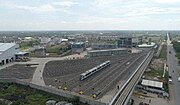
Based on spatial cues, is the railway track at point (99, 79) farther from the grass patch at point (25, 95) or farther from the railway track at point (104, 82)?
the grass patch at point (25, 95)

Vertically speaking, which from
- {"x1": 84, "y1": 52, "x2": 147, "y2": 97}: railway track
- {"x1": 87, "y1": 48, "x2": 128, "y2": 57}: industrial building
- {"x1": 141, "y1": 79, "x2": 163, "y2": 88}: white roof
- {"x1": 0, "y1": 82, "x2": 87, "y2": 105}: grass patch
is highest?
{"x1": 87, "y1": 48, "x2": 128, "y2": 57}: industrial building

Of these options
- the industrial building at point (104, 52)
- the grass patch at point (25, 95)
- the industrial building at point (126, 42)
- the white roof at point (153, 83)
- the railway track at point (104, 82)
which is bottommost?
the grass patch at point (25, 95)

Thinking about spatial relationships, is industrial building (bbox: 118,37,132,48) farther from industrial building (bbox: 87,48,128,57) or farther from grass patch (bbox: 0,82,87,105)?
grass patch (bbox: 0,82,87,105)

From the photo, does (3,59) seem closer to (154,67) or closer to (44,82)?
(44,82)

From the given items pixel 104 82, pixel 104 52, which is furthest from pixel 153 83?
pixel 104 52

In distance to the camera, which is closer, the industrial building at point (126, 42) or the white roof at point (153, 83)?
the white roof at point (153, 83)

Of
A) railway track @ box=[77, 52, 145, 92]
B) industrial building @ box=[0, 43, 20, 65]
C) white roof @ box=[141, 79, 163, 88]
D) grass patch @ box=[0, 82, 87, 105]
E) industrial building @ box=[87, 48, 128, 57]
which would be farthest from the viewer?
industrial building @ box=[87, 48, 128, 57]

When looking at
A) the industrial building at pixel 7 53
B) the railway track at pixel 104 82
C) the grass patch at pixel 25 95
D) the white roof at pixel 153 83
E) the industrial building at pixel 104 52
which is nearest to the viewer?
the grass patch at pixel 25 95

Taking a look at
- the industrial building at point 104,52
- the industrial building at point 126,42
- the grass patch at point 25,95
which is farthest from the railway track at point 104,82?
the industrial building at point 126,42

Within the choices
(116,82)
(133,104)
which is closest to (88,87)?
(116,82)

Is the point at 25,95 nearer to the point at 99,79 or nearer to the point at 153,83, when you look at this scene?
the point at 99,79

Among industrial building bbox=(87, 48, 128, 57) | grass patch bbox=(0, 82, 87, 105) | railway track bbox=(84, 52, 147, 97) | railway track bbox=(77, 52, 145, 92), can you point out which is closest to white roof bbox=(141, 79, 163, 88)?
railway track bbox=(84, 52, 147, 97)

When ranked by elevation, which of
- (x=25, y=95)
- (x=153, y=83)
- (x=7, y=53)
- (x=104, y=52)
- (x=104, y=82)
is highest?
→ (x=7, y=53)
